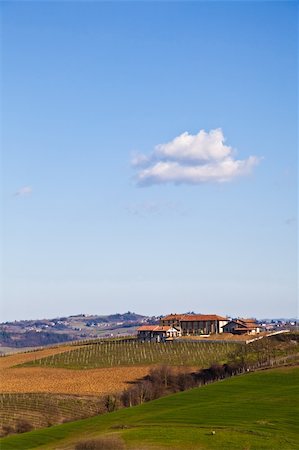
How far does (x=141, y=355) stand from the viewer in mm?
142750

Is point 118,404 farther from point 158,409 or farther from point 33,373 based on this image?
point 33,373

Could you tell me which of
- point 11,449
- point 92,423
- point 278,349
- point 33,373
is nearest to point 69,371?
point 33,373

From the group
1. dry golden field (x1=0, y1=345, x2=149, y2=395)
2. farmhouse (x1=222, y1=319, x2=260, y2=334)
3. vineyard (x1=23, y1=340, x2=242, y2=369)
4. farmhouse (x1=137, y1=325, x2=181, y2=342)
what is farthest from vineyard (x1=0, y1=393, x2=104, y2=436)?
farmhouse (x1=222, y1=319, x2=260, y2=334)

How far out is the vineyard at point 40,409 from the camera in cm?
7812

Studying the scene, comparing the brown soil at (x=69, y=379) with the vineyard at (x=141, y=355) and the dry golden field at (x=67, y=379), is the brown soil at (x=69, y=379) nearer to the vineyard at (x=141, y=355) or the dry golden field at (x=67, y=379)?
the dry golden field at (x=67, y=379)

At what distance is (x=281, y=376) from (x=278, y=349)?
44.6m

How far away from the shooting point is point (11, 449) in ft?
200

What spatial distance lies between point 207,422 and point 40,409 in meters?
29.9

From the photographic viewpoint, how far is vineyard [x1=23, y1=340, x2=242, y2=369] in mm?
130250

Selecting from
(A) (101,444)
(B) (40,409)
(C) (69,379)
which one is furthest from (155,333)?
(A) (101,444)

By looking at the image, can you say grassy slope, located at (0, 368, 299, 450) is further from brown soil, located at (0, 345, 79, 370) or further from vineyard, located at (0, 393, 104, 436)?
brown soil, located at (0, 345, 79, 370)

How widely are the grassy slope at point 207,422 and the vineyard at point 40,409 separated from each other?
838 cm

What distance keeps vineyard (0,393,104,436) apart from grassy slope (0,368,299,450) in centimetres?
838

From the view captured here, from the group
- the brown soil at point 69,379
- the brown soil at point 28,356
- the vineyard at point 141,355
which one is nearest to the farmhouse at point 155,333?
the vineyard at point 141,355
